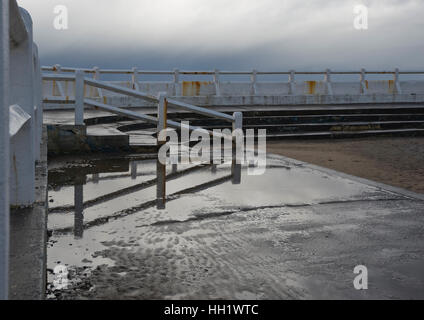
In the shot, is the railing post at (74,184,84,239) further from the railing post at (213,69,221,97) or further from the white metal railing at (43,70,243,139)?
the railing post at (213,69,221,97)

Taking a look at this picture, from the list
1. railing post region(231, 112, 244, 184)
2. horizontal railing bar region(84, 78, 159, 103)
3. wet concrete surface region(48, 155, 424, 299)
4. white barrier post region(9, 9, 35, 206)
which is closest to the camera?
wet concrete surface region(48, 155, 424, 299)

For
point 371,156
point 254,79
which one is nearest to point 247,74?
point 254,79

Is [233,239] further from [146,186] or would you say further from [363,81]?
[363,81]

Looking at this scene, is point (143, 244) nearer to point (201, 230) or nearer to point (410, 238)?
point (201, 230)

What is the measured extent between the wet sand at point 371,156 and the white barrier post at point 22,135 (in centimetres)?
499

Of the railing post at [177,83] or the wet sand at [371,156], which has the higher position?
the railing post at [177,83]

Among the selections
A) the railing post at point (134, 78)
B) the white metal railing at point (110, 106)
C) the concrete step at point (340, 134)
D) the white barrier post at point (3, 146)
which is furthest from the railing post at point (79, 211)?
the railing post at point (134, 78)

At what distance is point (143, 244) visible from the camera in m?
3.99

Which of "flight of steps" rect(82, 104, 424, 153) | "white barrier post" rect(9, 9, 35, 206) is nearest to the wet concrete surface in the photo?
"white barrier post" rect(9, 9, 35, 206)

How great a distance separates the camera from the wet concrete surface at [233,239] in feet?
10.4

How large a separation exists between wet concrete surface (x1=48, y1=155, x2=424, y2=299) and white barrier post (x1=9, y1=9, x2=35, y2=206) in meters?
0.44

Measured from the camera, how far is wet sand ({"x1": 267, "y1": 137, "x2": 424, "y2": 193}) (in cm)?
829

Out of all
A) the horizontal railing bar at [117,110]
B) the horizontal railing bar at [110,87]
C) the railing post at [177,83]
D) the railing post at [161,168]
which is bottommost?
the railing post at [161,168]

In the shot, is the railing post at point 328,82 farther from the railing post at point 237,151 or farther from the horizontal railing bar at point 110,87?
the horizontal railing bar at point 110,87
